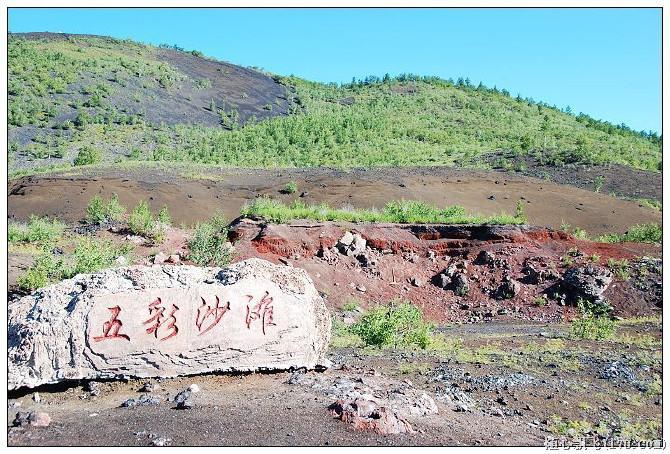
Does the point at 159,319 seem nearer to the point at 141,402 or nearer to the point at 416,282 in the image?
the point at 141,402

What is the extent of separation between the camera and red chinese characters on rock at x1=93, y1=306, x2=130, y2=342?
758 cm

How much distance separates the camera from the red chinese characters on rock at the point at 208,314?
7.84 meters

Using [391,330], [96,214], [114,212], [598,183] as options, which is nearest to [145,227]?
[96,214]

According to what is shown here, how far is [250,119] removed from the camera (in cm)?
5997

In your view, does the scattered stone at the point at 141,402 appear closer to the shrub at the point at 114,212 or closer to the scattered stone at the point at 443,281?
the scattered stone at the point at 443,281

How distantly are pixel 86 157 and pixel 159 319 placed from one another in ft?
116

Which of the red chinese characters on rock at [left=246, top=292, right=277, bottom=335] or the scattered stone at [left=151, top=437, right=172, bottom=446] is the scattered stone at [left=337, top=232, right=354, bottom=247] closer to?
the red chinese characters on rock at [left=246, top=292, right=277, bottom=335]

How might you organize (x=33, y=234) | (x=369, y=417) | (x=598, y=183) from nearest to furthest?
(x=369, y=417) → (x=33, y=234) → (x=598, y=183)

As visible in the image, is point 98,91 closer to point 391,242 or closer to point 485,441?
point 391,242

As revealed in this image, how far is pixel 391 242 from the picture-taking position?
2175 cm

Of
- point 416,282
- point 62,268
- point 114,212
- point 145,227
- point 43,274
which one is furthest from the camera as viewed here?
point 114,212

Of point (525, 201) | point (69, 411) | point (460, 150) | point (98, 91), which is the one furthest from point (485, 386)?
point (98, 91)

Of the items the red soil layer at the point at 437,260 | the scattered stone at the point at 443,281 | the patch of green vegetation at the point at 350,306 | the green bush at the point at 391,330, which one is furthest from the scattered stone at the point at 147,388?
the scattered stone at the point at 443,281

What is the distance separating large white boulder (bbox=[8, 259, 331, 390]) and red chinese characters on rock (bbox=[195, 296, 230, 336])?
0.01m
